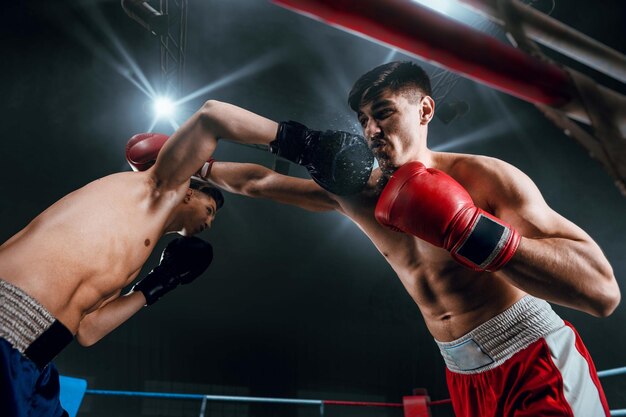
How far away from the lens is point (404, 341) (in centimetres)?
836

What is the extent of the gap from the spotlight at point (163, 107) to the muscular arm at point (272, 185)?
2.97 meters

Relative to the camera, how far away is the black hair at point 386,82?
1.58m

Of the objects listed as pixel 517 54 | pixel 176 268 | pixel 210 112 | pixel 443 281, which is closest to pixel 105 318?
pixel 176 268

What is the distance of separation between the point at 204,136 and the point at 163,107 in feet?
11.3

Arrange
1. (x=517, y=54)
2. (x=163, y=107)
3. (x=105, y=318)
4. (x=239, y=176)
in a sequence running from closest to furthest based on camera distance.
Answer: (x=517, y=54), (x=105, y=318), (x=239, y=176), (x=163, y=107)

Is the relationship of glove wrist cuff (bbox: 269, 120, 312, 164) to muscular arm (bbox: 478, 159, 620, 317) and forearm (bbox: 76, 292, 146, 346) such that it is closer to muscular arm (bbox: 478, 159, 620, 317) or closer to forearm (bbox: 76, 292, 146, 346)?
muscular arm (bbox: 478, 159, 620, 317)

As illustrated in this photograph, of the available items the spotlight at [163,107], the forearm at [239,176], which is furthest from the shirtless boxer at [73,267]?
the spotlight at [163,107]

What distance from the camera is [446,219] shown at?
103 cm

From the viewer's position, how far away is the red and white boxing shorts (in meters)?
1.10

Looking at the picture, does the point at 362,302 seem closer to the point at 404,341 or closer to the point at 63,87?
the point at 404,341

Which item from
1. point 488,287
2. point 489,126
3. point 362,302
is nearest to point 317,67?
point 489,126

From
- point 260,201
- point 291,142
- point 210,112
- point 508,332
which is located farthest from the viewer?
point 260,201

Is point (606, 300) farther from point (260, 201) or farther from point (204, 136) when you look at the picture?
point (260, 201)

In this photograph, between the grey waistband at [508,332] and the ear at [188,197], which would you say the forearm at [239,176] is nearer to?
the ear at [188,197]
